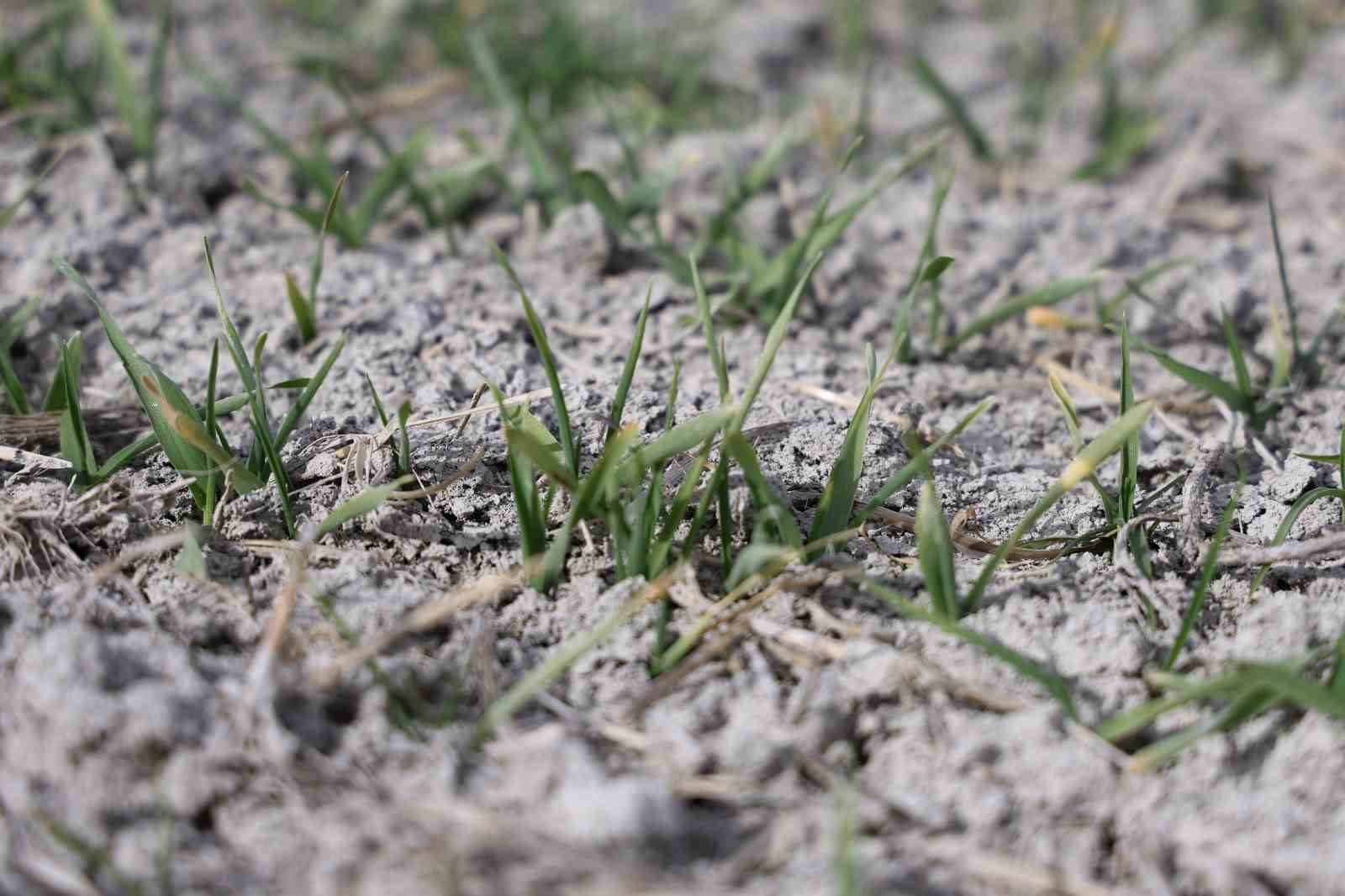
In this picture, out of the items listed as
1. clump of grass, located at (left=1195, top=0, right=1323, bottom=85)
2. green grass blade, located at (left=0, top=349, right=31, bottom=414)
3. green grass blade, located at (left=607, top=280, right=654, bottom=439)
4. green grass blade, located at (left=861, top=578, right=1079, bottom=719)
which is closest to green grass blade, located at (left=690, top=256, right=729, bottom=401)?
green grass blade, located at (left=607, top=280, right=654, bottom=439)

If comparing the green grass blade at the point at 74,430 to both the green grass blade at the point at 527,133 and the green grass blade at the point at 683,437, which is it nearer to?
the green grass blade at the point at 683,437

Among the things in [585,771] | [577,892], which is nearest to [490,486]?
[585,771]

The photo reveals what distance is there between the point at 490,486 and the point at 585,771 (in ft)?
1.62

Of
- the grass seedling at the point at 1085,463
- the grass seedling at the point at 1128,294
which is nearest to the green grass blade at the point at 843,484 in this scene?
the grass seedling at the point at 1085,463

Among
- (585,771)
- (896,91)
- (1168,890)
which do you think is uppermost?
(896,91)

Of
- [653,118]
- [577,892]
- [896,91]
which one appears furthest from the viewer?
[896,91]

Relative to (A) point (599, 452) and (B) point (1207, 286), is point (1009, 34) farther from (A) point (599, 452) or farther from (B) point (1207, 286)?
(A) point (599, 452)

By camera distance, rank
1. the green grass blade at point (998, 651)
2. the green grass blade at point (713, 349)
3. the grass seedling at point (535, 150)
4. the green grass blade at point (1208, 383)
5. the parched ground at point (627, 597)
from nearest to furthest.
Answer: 1. the parched ground at point (627, 597)
2. the green grass blade at point (998, 651)
3. the green grass blade at point (713, 349)
4. the green grass blade at point (1208, 383)
5. the grass seedling at point (535, 150)

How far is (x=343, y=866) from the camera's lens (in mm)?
934

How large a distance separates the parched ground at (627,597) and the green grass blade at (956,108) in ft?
0.30

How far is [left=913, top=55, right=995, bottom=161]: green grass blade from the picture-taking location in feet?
6.84

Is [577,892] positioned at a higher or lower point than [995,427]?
lower

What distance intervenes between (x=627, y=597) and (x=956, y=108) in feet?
4.57

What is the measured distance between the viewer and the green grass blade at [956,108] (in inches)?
82.1
